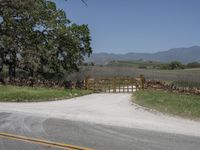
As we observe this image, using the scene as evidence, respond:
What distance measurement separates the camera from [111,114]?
19.5 metres

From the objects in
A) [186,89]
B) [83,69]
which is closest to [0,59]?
[83,69]

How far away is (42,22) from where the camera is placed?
134ft

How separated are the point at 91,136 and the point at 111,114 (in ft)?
19.9

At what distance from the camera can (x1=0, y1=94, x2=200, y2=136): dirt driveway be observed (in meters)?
15.7

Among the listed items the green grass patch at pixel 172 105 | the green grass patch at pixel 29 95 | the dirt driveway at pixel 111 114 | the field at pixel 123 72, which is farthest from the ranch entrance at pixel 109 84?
the green grass patch at pixel 172 105

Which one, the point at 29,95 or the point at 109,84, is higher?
the point at 109,84

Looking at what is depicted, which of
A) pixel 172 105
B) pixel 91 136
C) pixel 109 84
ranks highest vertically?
pixel 109 84

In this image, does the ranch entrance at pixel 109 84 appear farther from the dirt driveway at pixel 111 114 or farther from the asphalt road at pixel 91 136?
the asphalt road at pixel 91 136

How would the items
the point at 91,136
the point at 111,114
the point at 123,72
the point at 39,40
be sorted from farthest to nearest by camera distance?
the point at 123,72, the point at 39,40, the point at 111,114, the point at 91,136

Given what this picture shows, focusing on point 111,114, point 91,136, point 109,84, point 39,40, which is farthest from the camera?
point 39,40

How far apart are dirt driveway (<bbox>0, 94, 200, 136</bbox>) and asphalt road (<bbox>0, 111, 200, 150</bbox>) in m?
0.97

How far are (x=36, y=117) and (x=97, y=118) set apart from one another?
249cm

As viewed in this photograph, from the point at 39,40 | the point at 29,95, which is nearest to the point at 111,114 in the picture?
the point at 29,95

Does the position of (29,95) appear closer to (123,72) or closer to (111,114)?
(111,114)
